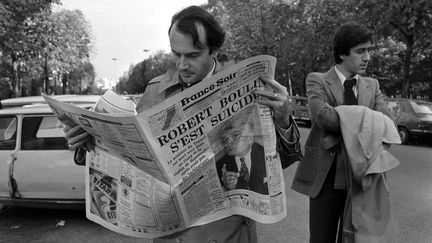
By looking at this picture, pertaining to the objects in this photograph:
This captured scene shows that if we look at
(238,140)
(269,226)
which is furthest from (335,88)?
(269,226)

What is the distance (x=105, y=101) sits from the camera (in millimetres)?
1683

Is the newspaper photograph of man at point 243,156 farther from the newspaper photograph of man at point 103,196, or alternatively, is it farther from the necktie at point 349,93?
the necktie at point 349,93

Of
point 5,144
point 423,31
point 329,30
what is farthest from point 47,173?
point 329,30

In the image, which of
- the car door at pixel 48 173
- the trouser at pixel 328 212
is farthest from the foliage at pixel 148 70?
the trouser at pixel 328 212

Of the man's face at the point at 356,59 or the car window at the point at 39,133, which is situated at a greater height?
the man's face at the point at 356,59

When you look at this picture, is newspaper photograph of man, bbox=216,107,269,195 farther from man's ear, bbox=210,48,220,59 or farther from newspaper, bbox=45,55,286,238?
man's ear, bbox=210,48,220,59

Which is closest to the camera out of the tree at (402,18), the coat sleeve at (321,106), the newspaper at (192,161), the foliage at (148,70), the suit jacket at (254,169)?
the newspaper at (192,161)

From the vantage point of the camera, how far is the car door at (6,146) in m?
5.22

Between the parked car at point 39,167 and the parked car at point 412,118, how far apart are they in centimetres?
1081

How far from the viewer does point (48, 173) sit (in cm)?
515

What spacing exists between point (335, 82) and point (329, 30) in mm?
20421

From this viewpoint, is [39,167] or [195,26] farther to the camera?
[39,167]

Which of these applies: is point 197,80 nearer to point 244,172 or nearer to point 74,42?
point 244,172

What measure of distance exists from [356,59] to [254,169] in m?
1.29
